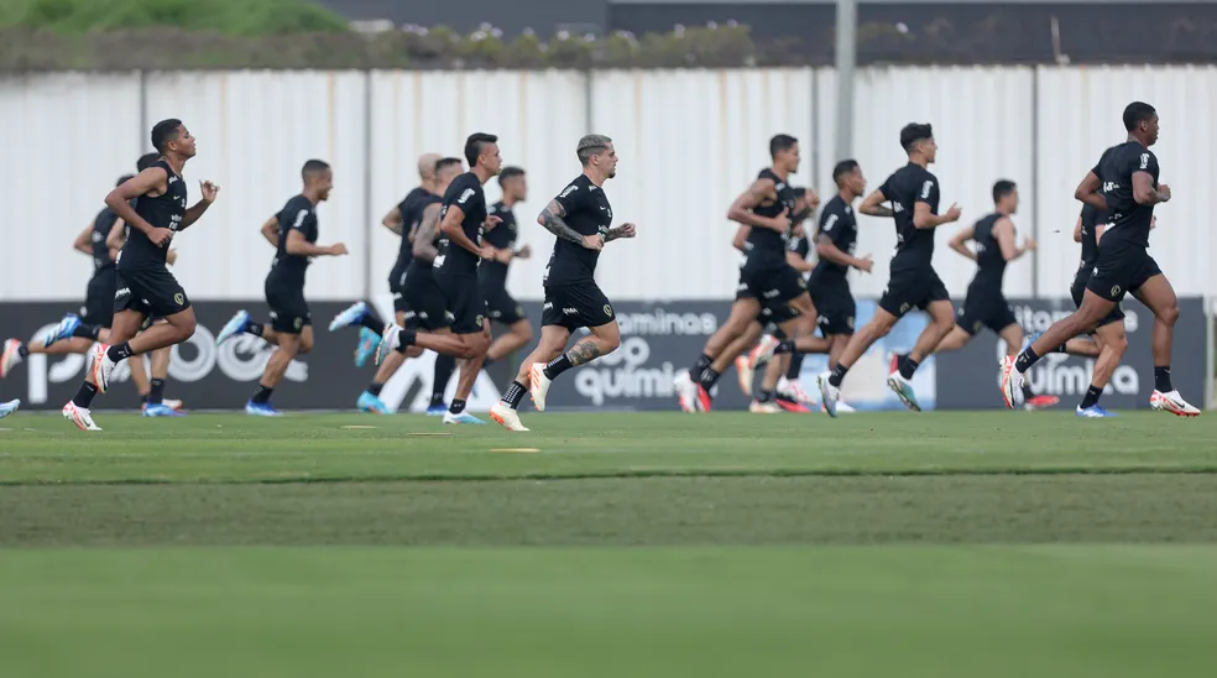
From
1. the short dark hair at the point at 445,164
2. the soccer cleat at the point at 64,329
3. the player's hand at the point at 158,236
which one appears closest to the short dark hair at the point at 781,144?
the short dark hair at the point at 445,164

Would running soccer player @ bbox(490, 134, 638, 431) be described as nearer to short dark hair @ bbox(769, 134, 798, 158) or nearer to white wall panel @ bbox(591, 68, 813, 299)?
short dark hair @ bbox(769, 134, 798, 158)

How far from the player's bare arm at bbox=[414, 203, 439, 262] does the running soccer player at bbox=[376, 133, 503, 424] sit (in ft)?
3.98

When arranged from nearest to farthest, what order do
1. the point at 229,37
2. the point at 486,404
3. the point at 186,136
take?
the point at 186,136, the point at 486,404, the point at 229,37

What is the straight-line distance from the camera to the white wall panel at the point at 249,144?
28.8 metres

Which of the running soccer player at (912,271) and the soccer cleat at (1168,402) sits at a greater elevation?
the running soccer player at (912,271)

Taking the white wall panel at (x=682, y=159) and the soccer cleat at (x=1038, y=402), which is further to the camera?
the white wall panel at (x=682, y=159)

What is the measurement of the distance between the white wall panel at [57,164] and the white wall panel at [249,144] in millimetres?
695

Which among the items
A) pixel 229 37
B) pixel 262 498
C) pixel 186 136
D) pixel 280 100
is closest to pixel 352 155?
pixel 280 100

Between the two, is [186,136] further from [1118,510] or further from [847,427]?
[1118,510]

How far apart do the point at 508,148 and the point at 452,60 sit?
1.61m

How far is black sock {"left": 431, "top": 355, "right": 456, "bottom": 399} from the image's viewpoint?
55.7 feet

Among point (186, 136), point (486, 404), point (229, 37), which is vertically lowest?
point (486, 404)

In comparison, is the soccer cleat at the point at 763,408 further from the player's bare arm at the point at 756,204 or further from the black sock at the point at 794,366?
the player's bare arm at the point at 756,204

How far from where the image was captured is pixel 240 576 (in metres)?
5.76
